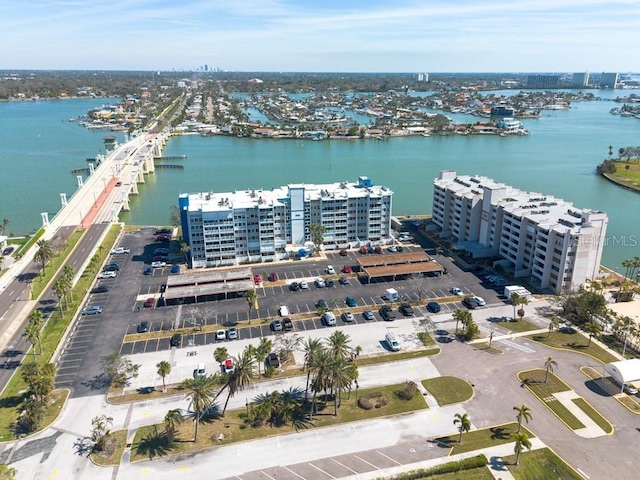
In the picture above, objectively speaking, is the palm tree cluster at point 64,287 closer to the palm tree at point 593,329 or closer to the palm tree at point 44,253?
the palm tree at point 44,253

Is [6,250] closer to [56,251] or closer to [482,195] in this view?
[56,251]

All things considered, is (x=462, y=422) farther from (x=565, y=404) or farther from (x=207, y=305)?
(x=207, y=305)

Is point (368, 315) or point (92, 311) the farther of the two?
point (92, 311)

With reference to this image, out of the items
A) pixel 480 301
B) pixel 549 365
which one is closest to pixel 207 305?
pixel 480 301

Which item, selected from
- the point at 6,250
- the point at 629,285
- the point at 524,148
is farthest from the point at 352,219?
the point at 524,148

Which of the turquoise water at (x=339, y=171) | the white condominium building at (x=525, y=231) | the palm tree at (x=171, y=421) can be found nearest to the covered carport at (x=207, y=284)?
the palm tree at (x=171, y=421)

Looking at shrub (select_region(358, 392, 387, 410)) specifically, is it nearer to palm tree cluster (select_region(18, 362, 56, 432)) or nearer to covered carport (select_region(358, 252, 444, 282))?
covered carport (select_region(358, 252, 444, 282))

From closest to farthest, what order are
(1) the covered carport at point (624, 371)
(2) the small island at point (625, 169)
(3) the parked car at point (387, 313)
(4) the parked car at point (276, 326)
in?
(1) the covered carport at point (624, 371) < (4) the parked car at point (276, 326) < (3) the parked car at point (387, 313) < (2) the small island at point (625, 169)
